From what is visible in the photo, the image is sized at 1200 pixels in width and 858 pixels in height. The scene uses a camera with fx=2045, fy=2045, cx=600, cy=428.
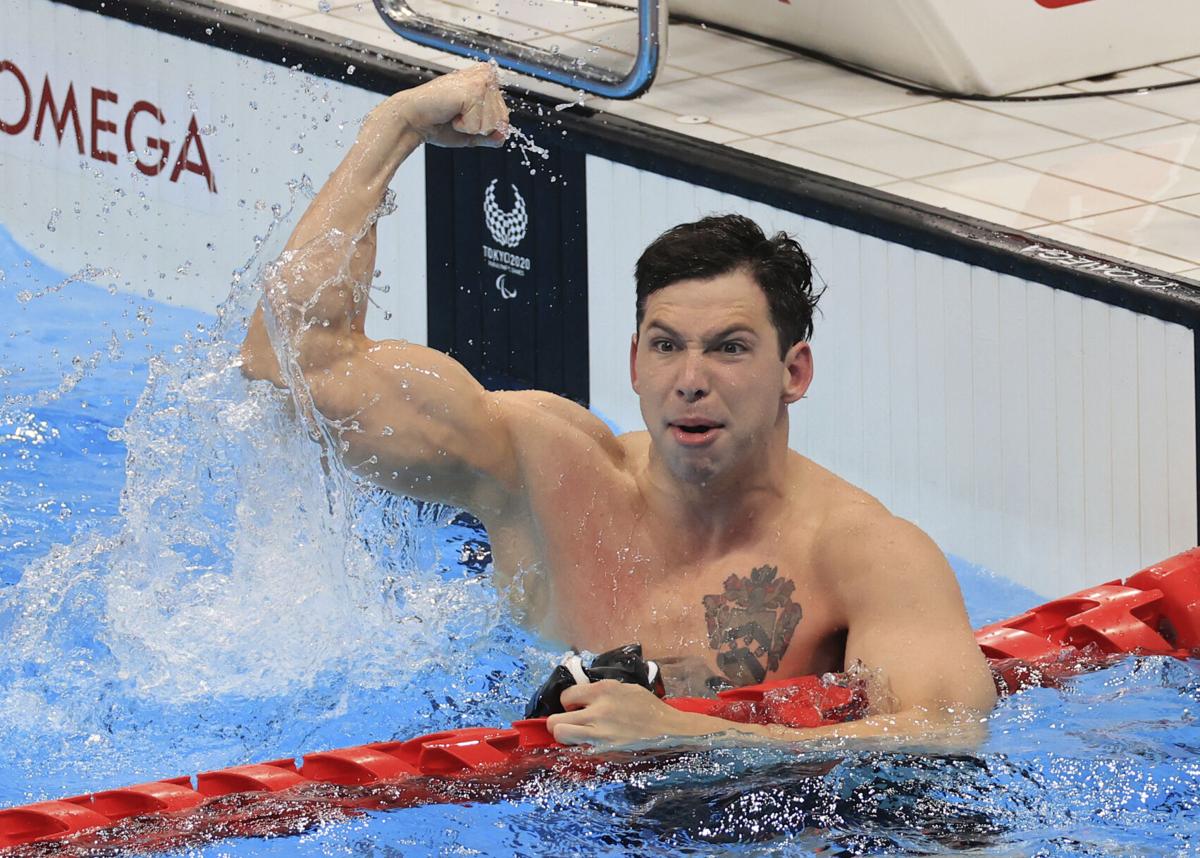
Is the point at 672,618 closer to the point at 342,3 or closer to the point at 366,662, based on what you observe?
the point at 366,662

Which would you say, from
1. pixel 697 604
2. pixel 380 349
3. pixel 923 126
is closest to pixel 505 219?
pixel 923 126

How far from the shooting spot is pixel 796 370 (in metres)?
2.87

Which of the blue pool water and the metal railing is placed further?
the metal railing

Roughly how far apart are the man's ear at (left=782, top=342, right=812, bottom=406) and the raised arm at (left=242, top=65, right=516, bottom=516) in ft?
1.41

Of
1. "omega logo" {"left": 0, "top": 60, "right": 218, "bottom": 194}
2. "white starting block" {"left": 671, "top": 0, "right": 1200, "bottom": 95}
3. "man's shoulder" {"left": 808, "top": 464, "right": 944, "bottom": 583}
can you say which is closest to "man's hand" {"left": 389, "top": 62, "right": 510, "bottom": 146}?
"man's shoulder" {"left": 808, "top": 464, "right": 944, "bottom": 583}

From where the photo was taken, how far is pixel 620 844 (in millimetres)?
2574

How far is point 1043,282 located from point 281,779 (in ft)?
7.40

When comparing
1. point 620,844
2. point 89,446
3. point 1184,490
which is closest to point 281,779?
point 620,844

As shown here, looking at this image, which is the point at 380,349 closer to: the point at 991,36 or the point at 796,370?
the point at 796,370

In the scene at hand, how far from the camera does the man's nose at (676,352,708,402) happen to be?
9.02ft

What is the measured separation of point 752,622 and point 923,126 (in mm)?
2685

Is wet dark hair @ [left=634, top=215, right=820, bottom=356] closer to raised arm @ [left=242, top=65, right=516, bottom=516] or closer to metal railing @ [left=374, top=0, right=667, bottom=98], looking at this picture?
raised arm @ [left=242, top=65, right=516, bottom=516]

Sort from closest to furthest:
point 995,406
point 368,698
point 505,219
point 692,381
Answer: point 692,381
point 368,698
point 995,406
point 505,219

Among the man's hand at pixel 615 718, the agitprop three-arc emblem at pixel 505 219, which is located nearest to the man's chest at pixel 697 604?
the man's hand at pixel 615 718
